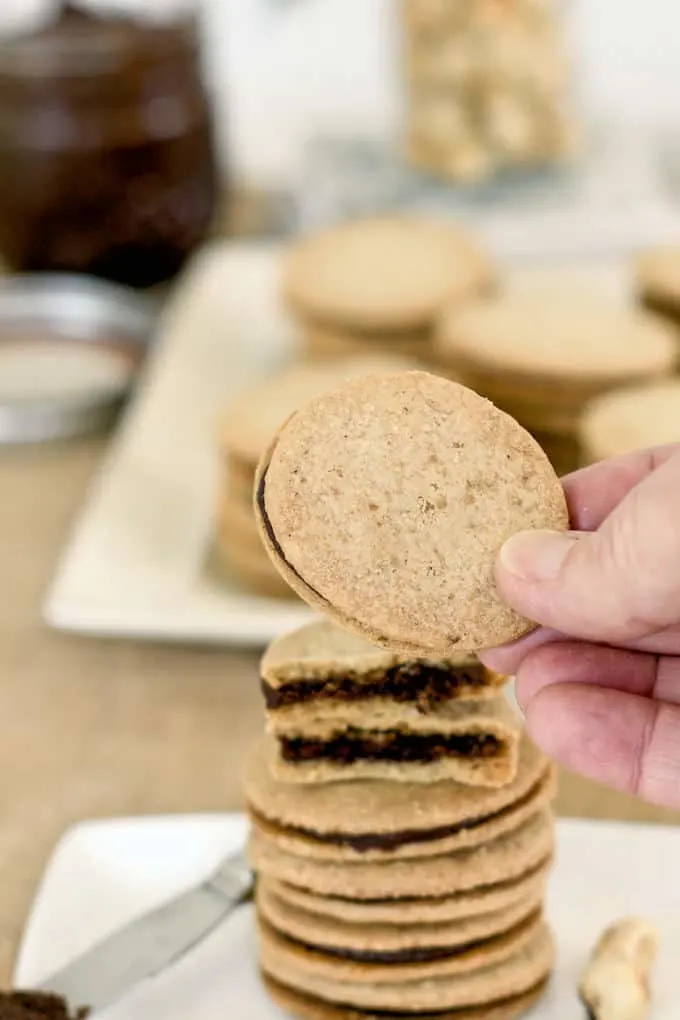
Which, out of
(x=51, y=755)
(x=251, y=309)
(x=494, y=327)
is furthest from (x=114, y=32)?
(x=51, y=755)

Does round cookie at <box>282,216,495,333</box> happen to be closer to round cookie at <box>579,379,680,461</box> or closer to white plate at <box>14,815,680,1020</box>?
round cookie at <box>579,379,680,461</box>

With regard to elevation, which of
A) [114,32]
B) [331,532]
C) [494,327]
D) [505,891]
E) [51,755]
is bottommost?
[51,755]

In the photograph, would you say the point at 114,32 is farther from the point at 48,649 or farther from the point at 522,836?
the point at 522,836

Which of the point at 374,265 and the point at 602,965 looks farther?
the point at 374,265

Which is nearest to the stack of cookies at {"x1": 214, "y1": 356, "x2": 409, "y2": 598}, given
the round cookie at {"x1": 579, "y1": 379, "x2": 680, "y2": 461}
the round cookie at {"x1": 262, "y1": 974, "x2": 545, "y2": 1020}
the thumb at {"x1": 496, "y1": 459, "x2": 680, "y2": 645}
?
the round cookie at {"x1": 579, "y1": 379, "x2": 680, "y2": 461}

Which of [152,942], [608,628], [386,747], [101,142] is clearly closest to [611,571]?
[608,628]

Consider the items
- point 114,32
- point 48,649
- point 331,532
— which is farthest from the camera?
point 114,32

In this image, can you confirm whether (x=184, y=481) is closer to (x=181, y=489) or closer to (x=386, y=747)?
(x=181, y=489)

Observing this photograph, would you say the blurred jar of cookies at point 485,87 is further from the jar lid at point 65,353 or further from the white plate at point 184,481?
the jar lid at point 65,353

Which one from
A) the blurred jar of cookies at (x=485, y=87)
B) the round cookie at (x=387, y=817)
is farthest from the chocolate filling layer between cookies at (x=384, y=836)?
the blurred jar of cookies at (x=485, y=87)
